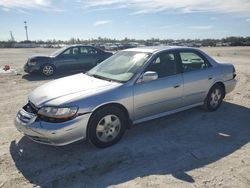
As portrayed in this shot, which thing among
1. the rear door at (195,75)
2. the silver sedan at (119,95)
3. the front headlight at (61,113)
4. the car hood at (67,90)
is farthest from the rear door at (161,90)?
the front headlight at (61,113)

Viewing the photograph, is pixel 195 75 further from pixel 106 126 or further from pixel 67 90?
pixel 67 90

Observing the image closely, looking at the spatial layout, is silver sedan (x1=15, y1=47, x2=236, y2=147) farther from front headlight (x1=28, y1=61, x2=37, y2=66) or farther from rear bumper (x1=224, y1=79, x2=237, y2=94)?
front headlight (x1=28, y1=61, x2=37, y2=66)

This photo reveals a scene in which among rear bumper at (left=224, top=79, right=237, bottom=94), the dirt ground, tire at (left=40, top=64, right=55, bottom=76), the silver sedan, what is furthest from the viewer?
tire at (left=40, top=64, right=55, bottom=76)

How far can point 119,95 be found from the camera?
184 inches

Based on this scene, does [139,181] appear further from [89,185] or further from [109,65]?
[109,65]

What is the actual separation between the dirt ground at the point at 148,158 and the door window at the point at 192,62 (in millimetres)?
1123

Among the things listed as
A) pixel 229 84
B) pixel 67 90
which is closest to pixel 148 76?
pixel 67 90

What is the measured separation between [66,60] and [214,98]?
8337mm

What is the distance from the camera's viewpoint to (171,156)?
14.5ft

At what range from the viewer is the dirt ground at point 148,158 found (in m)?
3.72

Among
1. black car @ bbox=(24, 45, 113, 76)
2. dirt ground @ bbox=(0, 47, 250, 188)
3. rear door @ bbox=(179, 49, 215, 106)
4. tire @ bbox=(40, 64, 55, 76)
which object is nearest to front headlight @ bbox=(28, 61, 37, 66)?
black car @ bbox=(24, 45, 113, 76)

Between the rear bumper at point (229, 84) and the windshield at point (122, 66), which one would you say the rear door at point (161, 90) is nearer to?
the windshield at point (122, 66)

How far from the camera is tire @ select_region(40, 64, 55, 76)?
41.7 feet

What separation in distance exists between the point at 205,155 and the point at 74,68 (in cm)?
994
